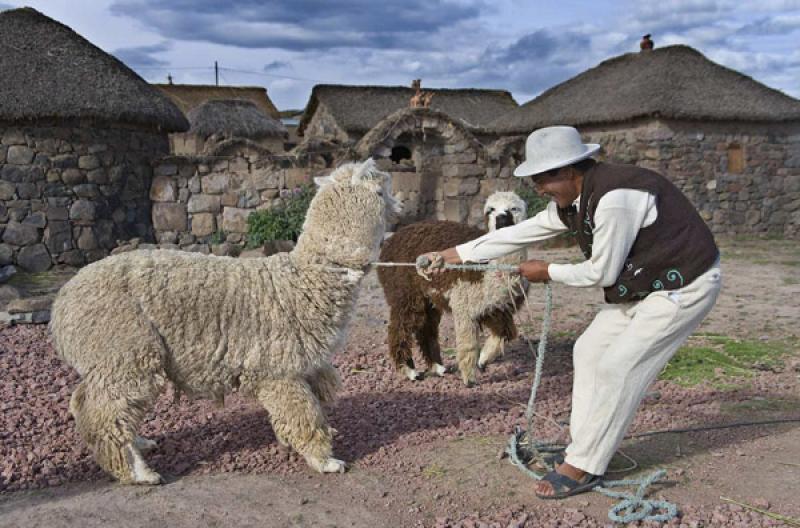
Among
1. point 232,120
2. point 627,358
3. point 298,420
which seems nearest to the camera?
point 627,358

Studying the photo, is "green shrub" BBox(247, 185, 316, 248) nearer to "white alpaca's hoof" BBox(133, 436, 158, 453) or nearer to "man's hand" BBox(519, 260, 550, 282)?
"white alpaca's hoof" BBox(133, 436, 158, 453)

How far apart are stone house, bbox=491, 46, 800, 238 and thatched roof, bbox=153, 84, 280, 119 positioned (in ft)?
63.6

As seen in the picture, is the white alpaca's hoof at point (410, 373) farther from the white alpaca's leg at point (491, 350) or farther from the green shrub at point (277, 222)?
the green shrub at point (277, 222)

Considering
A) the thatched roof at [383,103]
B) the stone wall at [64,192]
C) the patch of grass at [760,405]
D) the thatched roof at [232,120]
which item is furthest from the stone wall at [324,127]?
the patch of grass at [760,405]

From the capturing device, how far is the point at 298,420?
4277mm

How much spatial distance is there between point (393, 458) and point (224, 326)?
4.25 ft

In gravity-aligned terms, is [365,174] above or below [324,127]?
below

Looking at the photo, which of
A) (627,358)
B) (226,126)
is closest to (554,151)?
(627,358)

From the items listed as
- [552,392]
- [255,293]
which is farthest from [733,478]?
[255,293]

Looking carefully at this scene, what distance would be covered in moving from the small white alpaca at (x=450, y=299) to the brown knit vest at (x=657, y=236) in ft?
7.92

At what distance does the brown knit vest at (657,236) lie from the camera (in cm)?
374

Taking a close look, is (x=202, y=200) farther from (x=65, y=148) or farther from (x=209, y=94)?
(x=209, y=94)

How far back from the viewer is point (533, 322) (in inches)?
342

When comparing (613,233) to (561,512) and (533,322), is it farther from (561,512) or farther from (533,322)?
(533,322)
